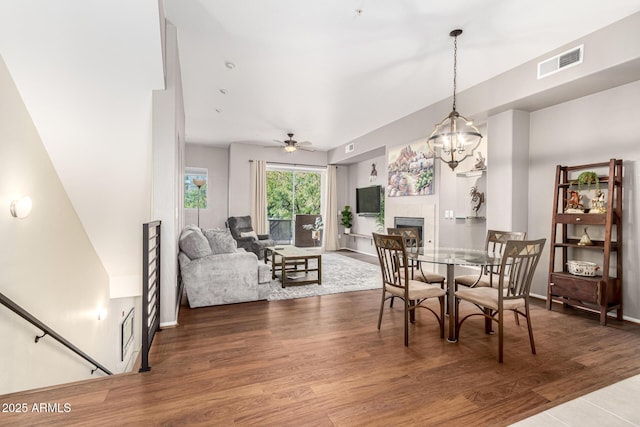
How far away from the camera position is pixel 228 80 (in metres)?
4.28

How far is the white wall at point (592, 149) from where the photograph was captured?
324cm

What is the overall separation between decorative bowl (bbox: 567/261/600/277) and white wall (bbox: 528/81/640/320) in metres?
0.28

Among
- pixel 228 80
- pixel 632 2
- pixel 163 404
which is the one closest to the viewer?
pixel 163 404

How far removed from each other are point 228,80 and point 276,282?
3.14 meters

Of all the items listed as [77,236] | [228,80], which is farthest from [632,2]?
[77,236]

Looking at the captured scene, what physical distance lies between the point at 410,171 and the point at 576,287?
314cm

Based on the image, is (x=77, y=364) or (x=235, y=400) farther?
(x=77, y=364)

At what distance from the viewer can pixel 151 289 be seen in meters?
2.72

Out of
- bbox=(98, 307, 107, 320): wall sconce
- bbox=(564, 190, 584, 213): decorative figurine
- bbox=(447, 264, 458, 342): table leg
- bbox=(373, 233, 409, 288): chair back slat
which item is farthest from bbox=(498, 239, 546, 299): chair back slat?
bbox=(98, 307, 107, 320): wall sconce

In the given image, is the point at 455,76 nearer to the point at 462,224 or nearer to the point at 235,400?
the point at 462,224

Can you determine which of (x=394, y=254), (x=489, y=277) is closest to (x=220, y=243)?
(x=394, y=254)

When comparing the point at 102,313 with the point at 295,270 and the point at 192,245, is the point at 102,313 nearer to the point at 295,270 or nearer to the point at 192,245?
the point at 192,245

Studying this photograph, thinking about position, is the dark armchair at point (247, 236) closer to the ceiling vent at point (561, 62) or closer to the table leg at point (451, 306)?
the table leg at point (451, 306)

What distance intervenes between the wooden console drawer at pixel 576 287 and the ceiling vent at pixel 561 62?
2327mm
